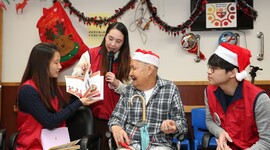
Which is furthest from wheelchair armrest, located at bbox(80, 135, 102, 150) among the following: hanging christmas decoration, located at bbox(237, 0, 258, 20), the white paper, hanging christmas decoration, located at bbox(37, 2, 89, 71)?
hanging christmas decoration, located at bbox(237, 0, 258, 20)

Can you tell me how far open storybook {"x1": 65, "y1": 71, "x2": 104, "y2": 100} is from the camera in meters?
2.34

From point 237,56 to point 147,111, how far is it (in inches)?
30.3

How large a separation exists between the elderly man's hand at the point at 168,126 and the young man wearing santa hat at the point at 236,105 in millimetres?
296

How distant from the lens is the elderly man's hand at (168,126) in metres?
2.10

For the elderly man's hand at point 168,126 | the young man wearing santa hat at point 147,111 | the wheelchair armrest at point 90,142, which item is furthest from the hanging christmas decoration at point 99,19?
the elderly man's hand at point 168,126

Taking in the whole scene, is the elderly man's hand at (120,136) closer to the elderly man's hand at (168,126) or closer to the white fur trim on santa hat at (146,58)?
the elderly man's hand at (168,126)

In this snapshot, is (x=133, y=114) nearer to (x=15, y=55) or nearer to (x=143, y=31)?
(x=143, y=31)

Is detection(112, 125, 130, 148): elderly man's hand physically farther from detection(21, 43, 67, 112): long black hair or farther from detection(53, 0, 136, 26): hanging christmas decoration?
detection(53, 0, 136, 26): hanging christmas decoration

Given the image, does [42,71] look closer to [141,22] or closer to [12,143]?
[12,143]

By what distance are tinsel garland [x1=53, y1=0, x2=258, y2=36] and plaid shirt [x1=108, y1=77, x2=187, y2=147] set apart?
116 centimetres

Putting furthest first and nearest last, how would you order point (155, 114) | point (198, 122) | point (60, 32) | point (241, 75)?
point (60, 32) → point (198, 122) → point (155, 114) → point (241, 75)

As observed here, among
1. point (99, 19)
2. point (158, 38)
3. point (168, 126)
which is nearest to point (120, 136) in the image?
point (168, 126)

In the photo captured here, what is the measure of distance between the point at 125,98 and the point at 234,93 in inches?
32.9

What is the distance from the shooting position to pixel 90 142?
81.1 inches
